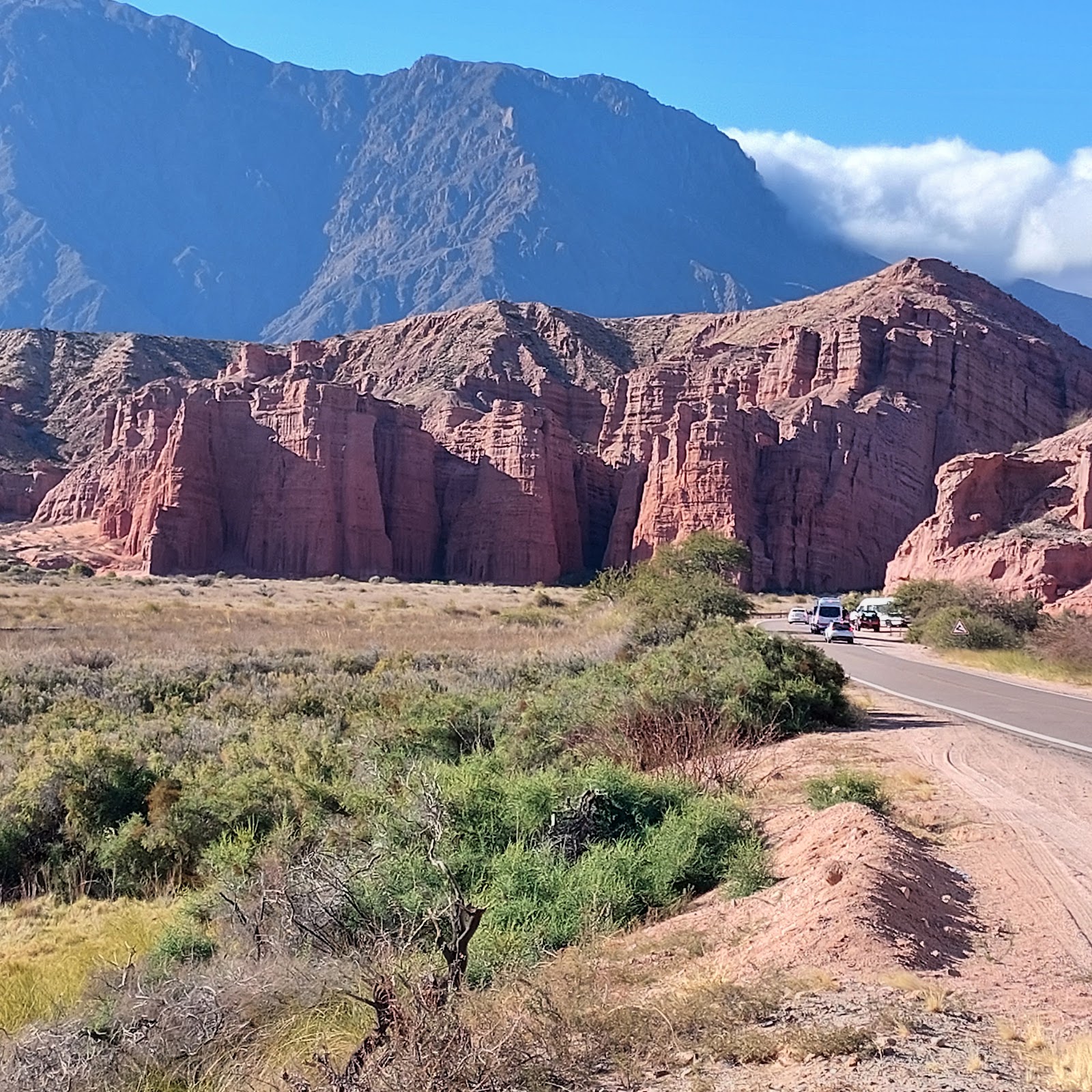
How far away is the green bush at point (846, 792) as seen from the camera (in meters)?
9.93

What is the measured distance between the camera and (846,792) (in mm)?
10078

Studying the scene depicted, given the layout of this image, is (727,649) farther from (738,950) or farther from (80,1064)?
(80,1064)

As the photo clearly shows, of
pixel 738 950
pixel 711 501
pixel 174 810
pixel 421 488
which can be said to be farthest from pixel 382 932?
pixel 421 488

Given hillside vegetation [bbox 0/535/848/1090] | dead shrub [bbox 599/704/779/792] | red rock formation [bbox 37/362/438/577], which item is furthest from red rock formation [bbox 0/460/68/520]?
dead shrub [bbox 599/704/779/792]

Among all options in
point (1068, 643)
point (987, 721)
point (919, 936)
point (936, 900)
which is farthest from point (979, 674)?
point (919, 936)

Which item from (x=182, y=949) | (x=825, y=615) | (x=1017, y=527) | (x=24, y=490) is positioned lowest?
(x=182, y=949)

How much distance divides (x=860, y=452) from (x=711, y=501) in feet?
44.2

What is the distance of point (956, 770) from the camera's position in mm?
12078

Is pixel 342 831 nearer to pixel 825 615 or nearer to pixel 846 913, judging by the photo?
pixel 846 913

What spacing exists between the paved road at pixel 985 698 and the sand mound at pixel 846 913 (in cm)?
685

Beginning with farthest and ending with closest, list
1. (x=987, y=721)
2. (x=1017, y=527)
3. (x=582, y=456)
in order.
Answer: (x=582, y=456)
(x=1017, y=527)
(x=987, y=721)

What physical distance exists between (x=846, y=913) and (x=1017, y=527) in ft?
156

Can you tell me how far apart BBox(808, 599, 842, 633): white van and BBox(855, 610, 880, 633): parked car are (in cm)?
482

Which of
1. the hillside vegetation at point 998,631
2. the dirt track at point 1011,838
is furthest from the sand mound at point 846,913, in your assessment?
the hillside vegetation at point 998,631
